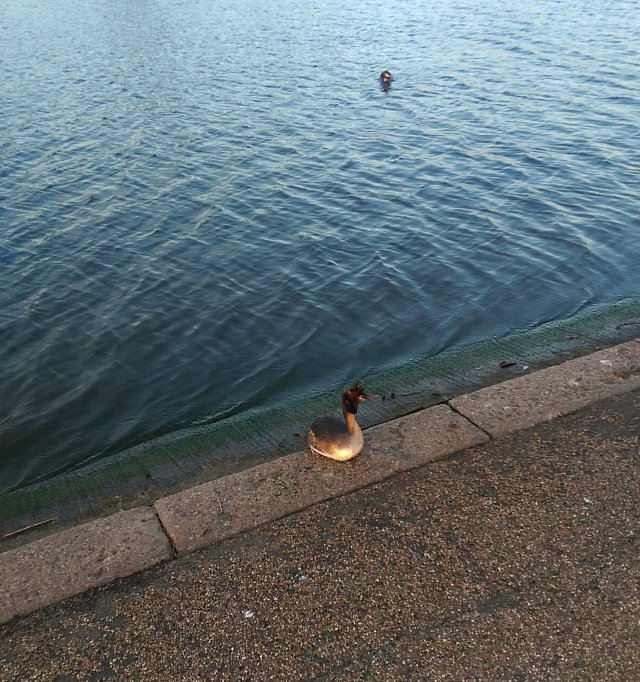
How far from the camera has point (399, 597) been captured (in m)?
4.18

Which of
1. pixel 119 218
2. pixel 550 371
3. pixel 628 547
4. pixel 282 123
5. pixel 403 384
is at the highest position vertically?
pixel 628 547

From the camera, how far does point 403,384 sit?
766cm

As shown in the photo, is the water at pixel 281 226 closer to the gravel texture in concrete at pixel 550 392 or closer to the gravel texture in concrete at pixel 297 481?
the gravel texture in concrete at pixel 297 481

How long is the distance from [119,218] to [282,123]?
629 cm

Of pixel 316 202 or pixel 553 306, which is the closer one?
pixel 553 306

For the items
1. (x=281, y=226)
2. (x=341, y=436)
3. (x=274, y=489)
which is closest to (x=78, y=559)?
(x=274, y=489)

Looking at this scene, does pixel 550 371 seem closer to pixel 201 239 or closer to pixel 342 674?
pixel 342 674

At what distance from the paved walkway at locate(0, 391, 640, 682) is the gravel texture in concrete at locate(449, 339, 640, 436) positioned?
62 centimetres

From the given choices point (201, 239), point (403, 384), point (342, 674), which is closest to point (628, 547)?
point (342, 674)

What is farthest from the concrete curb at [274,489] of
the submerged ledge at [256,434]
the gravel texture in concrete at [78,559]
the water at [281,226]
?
the water at [281,226]

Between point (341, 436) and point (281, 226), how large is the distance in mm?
7520

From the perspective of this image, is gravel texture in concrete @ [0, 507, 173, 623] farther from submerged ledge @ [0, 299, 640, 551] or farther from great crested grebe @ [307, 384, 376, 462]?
great crested grebe @ [307, 384, 376, 462]

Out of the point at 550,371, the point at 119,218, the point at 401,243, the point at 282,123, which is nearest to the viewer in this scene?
the point at 550,371

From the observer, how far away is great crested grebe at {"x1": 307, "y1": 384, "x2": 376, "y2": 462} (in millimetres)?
5359
